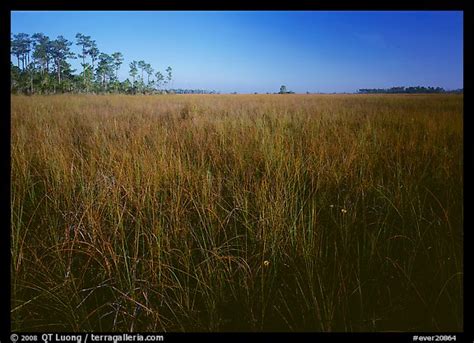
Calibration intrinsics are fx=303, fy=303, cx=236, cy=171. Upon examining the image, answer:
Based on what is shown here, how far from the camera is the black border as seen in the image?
1.49m

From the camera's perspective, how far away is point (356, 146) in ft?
10.0

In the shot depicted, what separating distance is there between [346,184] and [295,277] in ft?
3.75

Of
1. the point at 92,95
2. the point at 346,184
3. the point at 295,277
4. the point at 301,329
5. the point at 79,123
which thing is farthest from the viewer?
the point at 92,95

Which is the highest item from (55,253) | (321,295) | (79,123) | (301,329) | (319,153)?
(79,123)

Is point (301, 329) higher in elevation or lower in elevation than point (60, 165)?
lower

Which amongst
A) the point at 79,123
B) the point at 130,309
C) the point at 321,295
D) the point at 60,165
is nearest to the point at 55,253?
the point at 130,309
